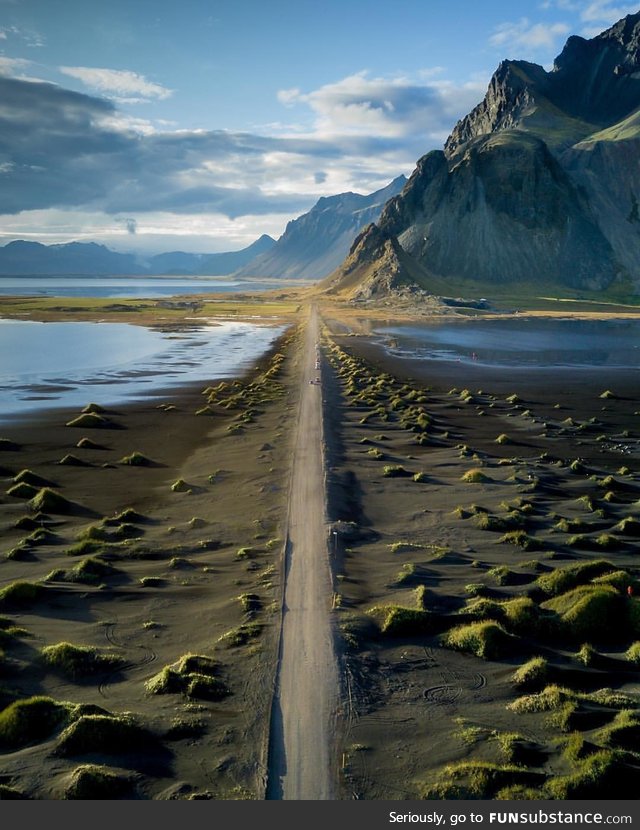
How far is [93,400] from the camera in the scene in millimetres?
69438

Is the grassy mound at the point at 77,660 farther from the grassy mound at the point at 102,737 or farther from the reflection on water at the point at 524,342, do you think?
the reflection on water at the point at 524,342

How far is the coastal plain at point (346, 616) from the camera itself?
14859 millimetres

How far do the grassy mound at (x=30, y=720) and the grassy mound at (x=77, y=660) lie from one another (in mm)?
2116

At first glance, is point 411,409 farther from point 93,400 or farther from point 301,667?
point 301,667

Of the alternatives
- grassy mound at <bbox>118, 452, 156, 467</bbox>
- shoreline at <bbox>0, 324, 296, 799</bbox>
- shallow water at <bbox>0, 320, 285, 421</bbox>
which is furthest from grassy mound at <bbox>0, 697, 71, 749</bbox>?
shallow water at <bbox>0, 320, 285, 421</bbox>

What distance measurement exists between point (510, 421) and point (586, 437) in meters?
7.96

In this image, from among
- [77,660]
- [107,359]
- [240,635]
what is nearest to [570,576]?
[240,635]

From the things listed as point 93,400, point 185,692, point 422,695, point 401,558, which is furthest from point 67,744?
point 93,400

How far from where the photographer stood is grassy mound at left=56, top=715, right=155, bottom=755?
15.0 metres

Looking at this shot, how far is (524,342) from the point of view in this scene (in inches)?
5295

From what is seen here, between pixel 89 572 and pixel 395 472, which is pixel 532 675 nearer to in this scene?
pixel 89 572

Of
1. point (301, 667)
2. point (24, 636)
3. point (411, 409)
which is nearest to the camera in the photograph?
point (301, 667)

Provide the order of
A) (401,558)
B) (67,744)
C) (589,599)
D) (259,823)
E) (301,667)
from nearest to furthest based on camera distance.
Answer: (259,823) → (67,744) → (301,667) → (589,599) → (401,558)

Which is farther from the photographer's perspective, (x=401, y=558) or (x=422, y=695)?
(x=401, y=558)
